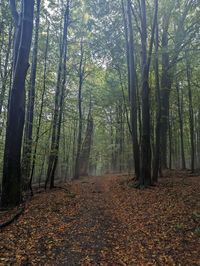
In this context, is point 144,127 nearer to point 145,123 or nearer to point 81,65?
point 145,123

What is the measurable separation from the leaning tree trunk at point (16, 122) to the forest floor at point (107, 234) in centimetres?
84

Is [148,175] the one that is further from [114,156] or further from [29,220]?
[114,156]

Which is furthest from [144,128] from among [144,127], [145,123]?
[145,123]

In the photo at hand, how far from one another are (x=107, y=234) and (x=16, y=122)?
4.72 m

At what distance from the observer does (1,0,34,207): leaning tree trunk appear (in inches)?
311

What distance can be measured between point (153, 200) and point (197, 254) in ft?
13.7

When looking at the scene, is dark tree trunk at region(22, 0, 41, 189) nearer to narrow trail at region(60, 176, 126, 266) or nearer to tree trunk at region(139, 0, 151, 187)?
narrow trail at region(60, 176, 126, 266)

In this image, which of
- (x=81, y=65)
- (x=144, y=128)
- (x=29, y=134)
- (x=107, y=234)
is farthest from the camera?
(x=81, y=65)

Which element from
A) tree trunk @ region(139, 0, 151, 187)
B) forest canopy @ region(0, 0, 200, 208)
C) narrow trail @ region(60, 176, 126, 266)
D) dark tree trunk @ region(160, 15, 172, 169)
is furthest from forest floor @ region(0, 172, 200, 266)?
dark tree trunk @ region(160, 15, 172, 169)

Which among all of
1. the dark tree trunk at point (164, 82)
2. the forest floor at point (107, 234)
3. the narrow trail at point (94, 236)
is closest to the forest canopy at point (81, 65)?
the dark tree trunk at point (164, 82)

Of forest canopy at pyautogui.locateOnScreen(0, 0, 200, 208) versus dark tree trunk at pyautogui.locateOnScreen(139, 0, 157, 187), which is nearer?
forest canopy at pyautogui.locateOnScreen(0, 0, 200, 208)

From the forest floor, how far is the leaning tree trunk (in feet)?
2.75

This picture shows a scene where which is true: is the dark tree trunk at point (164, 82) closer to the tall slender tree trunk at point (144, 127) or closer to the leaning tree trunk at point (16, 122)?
the tall slender tree trunk at point (144, 127)

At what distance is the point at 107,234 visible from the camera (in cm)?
564
